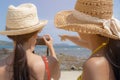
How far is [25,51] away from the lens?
7.52 ft

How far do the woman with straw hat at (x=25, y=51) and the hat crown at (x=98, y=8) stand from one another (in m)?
0.29

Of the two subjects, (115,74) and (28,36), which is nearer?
(115,74)

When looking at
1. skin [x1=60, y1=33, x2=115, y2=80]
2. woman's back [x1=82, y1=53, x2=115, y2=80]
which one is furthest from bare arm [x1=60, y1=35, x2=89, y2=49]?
woman's back [x1=82, y1=53, x2=115, y2=80]

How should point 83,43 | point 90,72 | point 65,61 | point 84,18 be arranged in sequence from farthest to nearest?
point 65,61
point 83,43
point 84,18
point 90,72

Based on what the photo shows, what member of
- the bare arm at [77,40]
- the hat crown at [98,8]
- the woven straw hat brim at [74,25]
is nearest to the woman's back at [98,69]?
the woven straw hat brim at [74,25]

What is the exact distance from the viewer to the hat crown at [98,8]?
2172 mm

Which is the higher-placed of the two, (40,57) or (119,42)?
(119,42)

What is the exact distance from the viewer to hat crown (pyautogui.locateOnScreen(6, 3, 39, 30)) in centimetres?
232

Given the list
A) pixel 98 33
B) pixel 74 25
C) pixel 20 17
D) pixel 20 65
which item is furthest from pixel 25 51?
pixel 98 33

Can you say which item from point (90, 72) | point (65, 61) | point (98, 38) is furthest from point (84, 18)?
point (65, 61)

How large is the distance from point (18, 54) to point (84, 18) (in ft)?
1.54

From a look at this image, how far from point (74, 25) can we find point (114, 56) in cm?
31

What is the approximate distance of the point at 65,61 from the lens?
539 inches

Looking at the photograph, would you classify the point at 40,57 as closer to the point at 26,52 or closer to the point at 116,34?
the point at 26,52
